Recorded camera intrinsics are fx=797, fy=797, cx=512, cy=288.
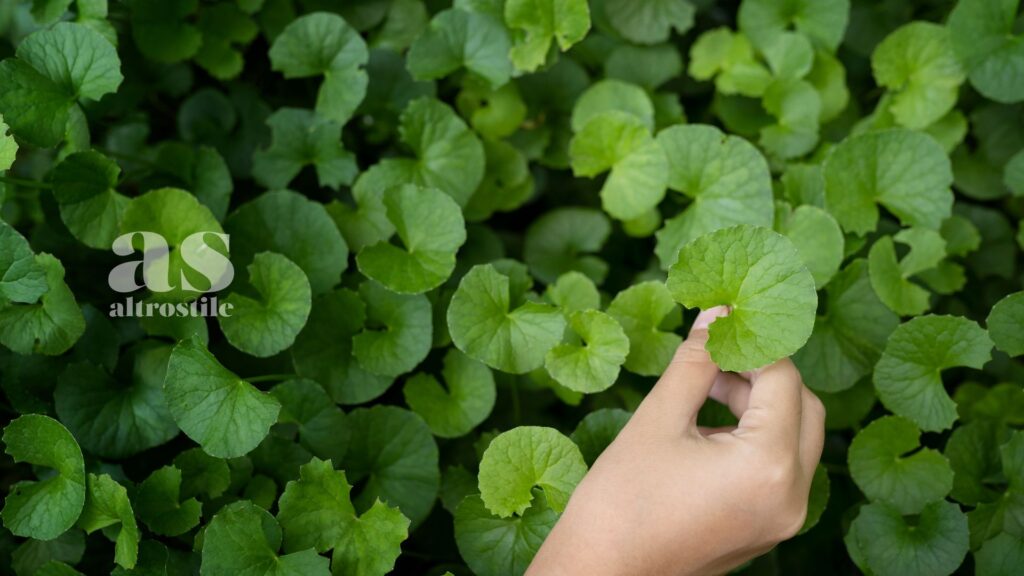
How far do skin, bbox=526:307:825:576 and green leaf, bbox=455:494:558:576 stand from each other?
0.35 feet

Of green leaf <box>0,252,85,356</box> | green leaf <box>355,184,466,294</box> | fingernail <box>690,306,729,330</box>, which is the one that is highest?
fingernail <box>690,306,729,330</box>

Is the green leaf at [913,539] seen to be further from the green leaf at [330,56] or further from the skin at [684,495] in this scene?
the green leaf at [330,56]

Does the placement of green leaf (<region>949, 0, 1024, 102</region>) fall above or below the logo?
above

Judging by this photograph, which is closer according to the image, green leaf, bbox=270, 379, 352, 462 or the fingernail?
the fingernail

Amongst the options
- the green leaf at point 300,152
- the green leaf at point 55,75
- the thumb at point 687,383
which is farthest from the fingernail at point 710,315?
the green leaf at point 55,75

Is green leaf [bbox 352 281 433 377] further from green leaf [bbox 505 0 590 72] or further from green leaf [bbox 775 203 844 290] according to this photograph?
green leaf [bbox 775 203 844 290]

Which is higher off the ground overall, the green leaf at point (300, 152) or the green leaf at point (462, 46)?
the green leaf at point (462, 46)

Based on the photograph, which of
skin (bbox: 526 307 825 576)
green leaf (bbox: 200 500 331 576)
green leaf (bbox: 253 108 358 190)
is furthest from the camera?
green leaf (bbox: 253 108 358 190)

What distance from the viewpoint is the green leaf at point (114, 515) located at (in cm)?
94

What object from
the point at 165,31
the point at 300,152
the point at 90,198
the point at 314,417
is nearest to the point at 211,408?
the point at 314,417

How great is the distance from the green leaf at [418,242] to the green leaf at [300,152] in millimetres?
165

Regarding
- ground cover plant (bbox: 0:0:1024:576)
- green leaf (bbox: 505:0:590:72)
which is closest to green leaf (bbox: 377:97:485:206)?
ground cover plant (bbox: 0:0:1024:576)

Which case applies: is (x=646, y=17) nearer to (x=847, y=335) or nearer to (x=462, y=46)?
(x=462, y=46)

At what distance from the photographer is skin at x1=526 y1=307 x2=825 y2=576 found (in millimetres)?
832
